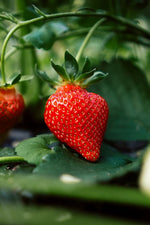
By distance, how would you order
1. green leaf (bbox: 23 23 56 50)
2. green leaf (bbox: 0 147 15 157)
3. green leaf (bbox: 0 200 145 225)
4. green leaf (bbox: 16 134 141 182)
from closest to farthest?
green leaf (bbox: 0 200 145 225) < green leaf (bbox: 16 134 141 182) < green leaf (bbox: 0 147 15 157) < green leaf (bbox: 23 23 56 50)

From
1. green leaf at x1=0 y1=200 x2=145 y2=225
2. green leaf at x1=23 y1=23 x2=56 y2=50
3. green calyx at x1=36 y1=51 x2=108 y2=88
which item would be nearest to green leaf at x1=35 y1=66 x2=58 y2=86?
green calyx at x1=36 y1=51 x2=108 y2=88

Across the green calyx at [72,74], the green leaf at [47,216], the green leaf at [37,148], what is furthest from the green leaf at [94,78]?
the green leaf at [47,216]

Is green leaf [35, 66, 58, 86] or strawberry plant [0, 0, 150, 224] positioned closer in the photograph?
strawberry plant [0, 0, 150, 224]

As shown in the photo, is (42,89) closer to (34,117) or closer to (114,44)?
(34,117)

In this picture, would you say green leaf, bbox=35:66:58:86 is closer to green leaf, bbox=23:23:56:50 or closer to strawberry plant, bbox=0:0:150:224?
strawberry plant, bbox=0:0:150:224

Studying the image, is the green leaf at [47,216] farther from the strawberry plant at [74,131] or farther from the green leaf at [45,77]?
the green leaf at [45,77]

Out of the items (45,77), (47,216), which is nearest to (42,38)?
(45,77)

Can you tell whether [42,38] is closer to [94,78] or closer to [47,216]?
[94,78]
